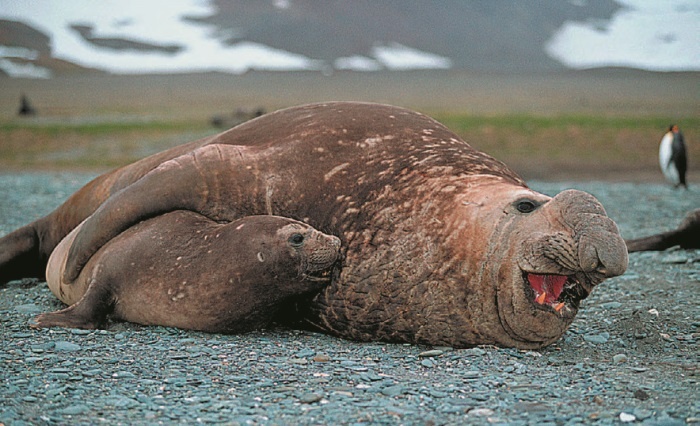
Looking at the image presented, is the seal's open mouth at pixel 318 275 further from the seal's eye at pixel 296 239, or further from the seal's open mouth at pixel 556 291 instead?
the seal's open mouth at pixel 556 291

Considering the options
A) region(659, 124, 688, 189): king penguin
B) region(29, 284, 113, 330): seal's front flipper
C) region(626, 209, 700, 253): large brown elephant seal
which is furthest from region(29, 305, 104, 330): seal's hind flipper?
region(659, 124, 688, 189): king penguin

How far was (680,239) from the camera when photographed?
24.3 ft

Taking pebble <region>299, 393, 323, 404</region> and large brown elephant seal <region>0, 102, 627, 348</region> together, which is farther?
large brown elephant seal <region>0, 102, 627, 348</region>

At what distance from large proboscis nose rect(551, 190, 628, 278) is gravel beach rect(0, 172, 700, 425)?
0.51 meters

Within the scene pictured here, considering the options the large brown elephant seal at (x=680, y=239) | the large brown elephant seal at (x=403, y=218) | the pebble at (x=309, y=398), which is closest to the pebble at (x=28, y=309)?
the large brown elephant seal at (x=403, y=218)

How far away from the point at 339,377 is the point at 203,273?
109cm

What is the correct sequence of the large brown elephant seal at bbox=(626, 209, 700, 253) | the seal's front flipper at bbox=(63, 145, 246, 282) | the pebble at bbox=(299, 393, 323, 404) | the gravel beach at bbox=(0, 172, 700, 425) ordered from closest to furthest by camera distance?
the gravel beach at bbox=(0, 172, 700, 425) → the pebble at bbox=(299, 393, 323, 404) → the seal's front flipper at bbox=(63, 145, 246, 282) → the large brown elephant seal at bbox=(626, 209, 700, 253)

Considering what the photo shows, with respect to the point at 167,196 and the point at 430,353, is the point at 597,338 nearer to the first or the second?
the point at 430,353

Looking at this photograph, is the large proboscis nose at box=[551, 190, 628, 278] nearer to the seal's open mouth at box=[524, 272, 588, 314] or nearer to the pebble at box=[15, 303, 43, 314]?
the seal's open mouth at box=[524, 272, 588, 314]

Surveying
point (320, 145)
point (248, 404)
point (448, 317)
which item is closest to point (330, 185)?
point (320, 145)

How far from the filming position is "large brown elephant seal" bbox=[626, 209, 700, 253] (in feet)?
24.0

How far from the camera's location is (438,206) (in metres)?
4.55

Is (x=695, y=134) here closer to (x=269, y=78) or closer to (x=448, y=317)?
(x=448, y=317)

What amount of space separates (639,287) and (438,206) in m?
2.44
